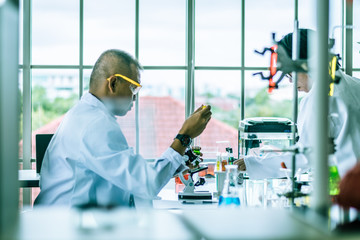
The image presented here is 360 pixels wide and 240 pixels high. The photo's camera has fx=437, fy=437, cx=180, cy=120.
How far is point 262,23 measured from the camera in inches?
203

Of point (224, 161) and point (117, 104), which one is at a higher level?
point (117, 104)

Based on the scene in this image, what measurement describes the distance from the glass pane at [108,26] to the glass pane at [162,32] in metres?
0.14

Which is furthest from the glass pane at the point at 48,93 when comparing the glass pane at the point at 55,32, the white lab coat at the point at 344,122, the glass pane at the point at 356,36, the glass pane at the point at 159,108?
the white lab coat at the point at 344,122

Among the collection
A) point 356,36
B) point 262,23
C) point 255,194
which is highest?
point 262,23

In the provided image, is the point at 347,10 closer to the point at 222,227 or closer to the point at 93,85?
the point at 93,85

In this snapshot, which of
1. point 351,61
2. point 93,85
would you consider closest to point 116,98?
point 93,85

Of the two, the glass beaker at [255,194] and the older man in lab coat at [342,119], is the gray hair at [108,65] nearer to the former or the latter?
the older man in lab coat at [342,119]

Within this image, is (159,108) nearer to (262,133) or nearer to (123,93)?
(262,133)

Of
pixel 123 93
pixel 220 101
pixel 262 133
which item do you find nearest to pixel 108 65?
pixel 123 93

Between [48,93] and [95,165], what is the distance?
3.51 metres

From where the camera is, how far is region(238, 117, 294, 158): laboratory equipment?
317cm

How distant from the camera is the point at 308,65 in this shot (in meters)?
1.22

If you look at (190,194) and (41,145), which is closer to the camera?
(190,194)

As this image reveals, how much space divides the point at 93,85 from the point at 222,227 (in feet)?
4.46
